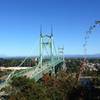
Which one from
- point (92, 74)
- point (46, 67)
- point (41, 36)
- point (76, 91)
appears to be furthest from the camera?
point (41, 36)

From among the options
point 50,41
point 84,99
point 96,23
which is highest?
point 50,41

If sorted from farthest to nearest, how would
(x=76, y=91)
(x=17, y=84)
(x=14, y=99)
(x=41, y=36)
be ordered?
(x=41, y=36) → (x=17, y=84) → (x=76, y=91) → (x=14, y=99)

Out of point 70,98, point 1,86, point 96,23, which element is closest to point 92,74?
point 1,86

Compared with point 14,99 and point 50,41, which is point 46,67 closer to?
point 50,41

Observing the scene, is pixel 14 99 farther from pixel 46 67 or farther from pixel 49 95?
pixel 46 67

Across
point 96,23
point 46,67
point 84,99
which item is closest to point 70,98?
point 84,99

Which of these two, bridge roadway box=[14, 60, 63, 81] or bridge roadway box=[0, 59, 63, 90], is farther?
bridge roadway box=[14, 60, 63, 81]

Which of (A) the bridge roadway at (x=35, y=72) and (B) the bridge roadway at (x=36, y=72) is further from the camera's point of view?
(B) the bridge roadway at (x=36, y=72)

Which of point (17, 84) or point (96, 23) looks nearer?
point (96, 23)

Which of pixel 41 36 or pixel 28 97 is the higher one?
pixel 41 36
